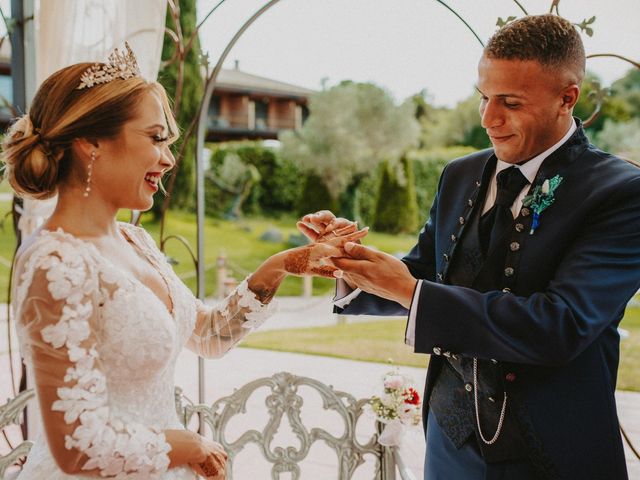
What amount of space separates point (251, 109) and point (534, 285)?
54.3 ft

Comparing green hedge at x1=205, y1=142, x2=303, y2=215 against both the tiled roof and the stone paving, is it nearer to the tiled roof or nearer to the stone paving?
the tiled roof

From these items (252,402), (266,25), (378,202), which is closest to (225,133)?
(266,25)

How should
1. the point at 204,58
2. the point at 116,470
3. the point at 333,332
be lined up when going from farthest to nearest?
1. the point at 333,332
2. the point at 204,58
3. the point at 116,470

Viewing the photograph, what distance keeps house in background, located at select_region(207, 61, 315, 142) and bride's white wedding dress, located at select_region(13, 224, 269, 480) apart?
1509 centimetres

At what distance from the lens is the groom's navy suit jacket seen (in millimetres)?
1374

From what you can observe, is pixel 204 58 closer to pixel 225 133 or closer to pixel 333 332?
pixel 333 332

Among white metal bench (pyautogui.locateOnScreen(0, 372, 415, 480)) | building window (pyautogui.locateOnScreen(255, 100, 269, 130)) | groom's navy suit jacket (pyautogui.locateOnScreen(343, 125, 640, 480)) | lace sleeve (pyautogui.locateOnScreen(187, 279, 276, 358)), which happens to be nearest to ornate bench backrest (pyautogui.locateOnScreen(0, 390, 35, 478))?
white metal bench (pyautogui.locateOnScreen(0, 372, 415, 480))

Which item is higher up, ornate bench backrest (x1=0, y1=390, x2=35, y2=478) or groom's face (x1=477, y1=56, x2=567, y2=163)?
groom's face (x1=477, y1=56, x2=567, y2=163)

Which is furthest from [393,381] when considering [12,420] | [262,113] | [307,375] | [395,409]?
[262,113]

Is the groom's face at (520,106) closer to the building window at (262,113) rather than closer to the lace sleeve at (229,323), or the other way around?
the lace sleeve at (229,323)

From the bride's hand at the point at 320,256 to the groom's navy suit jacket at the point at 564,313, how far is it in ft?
1.06

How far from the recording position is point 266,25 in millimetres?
12680

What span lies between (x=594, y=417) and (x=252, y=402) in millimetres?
3890

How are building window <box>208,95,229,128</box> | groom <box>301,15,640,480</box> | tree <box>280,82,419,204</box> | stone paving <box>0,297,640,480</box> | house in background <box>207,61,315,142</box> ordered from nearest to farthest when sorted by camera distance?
groom <box>301,15,640,480</box>, stone paving <box>0,297,640,480</box>, tree <box>280,82,419,204</box>, building window <box>208,95,229,128</box>, house in background <box>207,61,315,142</box>
